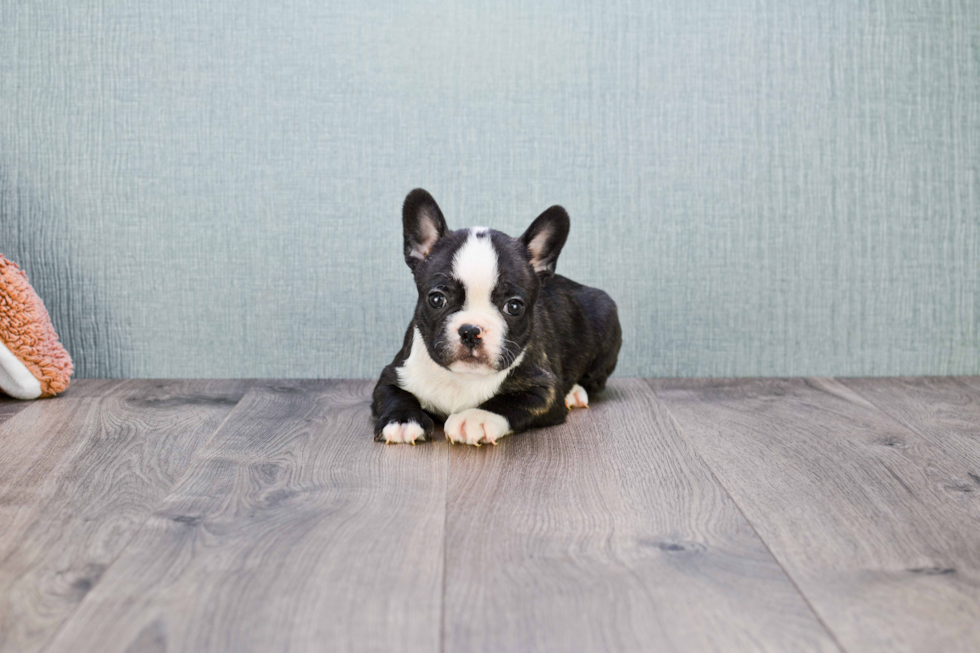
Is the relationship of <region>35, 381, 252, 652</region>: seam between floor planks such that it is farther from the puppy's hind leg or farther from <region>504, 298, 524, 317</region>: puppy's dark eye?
the puppy's hind leg

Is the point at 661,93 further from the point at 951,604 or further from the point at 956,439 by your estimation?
the point at 951,604

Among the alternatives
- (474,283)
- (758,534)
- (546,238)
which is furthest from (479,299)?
(758,534)

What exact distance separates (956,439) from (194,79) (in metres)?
2.22

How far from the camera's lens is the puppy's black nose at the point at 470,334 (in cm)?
186

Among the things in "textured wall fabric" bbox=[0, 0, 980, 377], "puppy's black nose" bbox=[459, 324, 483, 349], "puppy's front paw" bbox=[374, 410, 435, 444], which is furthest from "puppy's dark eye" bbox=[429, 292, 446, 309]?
"textured wall fabric" bbox=[0, 0, 980, 377]

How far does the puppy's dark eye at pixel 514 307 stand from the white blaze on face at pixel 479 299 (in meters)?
0.03

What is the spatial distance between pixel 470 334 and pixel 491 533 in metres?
0.58

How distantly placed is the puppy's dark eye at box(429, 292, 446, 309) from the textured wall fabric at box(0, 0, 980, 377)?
28.9 inches

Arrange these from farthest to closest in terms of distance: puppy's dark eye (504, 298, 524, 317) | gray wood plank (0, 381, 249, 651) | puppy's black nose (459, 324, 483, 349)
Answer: puppy's dark eye (504, 298, 524, 317)
puppy's black nose (459, 324, 483, 349)
gray wood plank (0, 381, 249, 651)

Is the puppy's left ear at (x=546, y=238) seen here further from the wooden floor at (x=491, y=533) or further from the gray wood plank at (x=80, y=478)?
the gray wood plank at (x=80, y=478)

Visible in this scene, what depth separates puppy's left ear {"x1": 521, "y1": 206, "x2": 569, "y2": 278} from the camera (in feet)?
6.73

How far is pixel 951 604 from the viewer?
1.13 metres

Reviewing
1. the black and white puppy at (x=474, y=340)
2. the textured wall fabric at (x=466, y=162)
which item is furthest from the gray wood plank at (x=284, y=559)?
the textured wall fabric at (x=466, y=162)

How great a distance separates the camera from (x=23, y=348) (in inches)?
91.3
